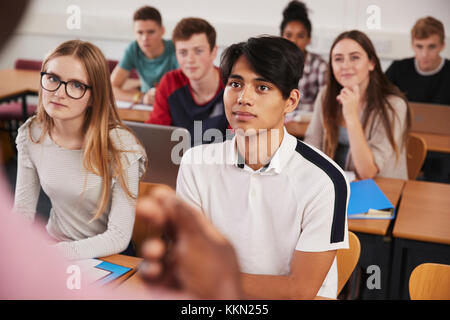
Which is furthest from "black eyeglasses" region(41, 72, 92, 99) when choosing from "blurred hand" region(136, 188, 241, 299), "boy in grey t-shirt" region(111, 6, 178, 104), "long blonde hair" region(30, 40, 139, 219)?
"boy in grey t-shirt" region(111, 6, 178, 104)

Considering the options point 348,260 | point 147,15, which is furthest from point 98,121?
point 147,15

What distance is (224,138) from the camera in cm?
93

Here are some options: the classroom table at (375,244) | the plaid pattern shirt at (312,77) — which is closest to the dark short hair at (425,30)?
the plaid pattern shirt at (312,77)

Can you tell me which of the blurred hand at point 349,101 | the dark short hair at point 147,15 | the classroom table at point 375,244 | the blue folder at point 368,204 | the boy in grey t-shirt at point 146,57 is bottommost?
the classroom table at point 375,244

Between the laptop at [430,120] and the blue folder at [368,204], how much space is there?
2.31ft

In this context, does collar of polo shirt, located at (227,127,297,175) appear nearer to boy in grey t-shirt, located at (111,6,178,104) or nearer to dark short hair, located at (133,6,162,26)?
boy in grey t-shirt, located at (111,6,178,104)

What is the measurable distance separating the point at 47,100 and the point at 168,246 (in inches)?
25.1

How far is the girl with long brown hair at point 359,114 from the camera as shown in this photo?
1476mm

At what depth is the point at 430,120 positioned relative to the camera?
2115mm

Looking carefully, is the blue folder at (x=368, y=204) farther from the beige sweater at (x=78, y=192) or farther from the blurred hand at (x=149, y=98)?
the blurred hand at (x=149, y=98)

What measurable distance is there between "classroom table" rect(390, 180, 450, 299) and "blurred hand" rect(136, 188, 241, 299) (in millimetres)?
1063

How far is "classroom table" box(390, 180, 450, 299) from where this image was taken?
50.5 inches

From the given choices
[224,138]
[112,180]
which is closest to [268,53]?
[224,138]

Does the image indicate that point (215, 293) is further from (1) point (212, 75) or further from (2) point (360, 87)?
(1) point (212, 75)
